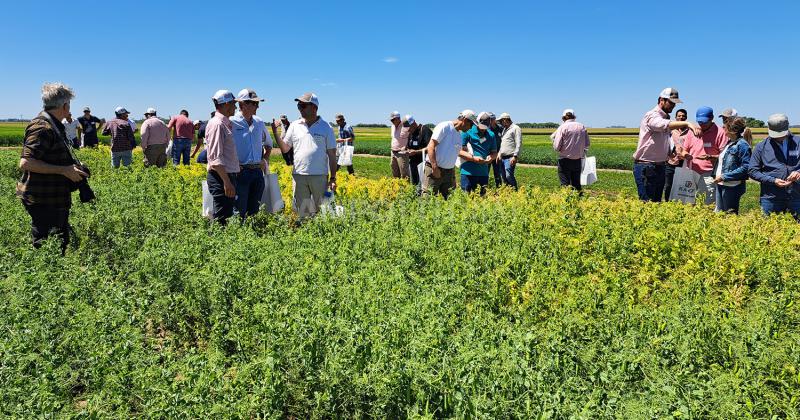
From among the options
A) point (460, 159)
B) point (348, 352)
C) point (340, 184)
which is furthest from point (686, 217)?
point (340, 184)

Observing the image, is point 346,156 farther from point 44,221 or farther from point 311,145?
point 44,221

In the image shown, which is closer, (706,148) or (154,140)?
(706,148)

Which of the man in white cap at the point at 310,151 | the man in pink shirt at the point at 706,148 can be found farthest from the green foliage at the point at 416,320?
the man in pink shirt at the point at 706,148

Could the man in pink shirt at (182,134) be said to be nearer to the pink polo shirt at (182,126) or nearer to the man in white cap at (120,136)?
the pink polo shirt at (182,126)

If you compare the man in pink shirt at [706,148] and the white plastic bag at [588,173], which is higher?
the man in pink shirt at [706,148]

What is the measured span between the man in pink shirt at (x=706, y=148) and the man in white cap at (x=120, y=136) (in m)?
12.6

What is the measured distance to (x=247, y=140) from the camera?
6895 millimetres

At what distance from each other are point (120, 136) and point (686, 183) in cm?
1281

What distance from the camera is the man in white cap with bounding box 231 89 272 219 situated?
22.5 ft

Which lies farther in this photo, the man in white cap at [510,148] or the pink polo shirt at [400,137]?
the pink polo shirt at [400,137]

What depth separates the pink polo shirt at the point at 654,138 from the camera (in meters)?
7.65

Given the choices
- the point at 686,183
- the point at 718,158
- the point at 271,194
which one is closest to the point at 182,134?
the point at 271,194

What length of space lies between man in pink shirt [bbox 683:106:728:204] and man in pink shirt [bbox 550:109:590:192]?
5.68 ft

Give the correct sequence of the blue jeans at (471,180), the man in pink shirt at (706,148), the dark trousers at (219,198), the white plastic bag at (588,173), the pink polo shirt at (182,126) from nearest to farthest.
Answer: the dark trousers at (219,198), the man in pink shirt at (706,148), the blue jeans at (471,180), the white plastic bag at (588,173), the pink polo shirt at (182,126)
